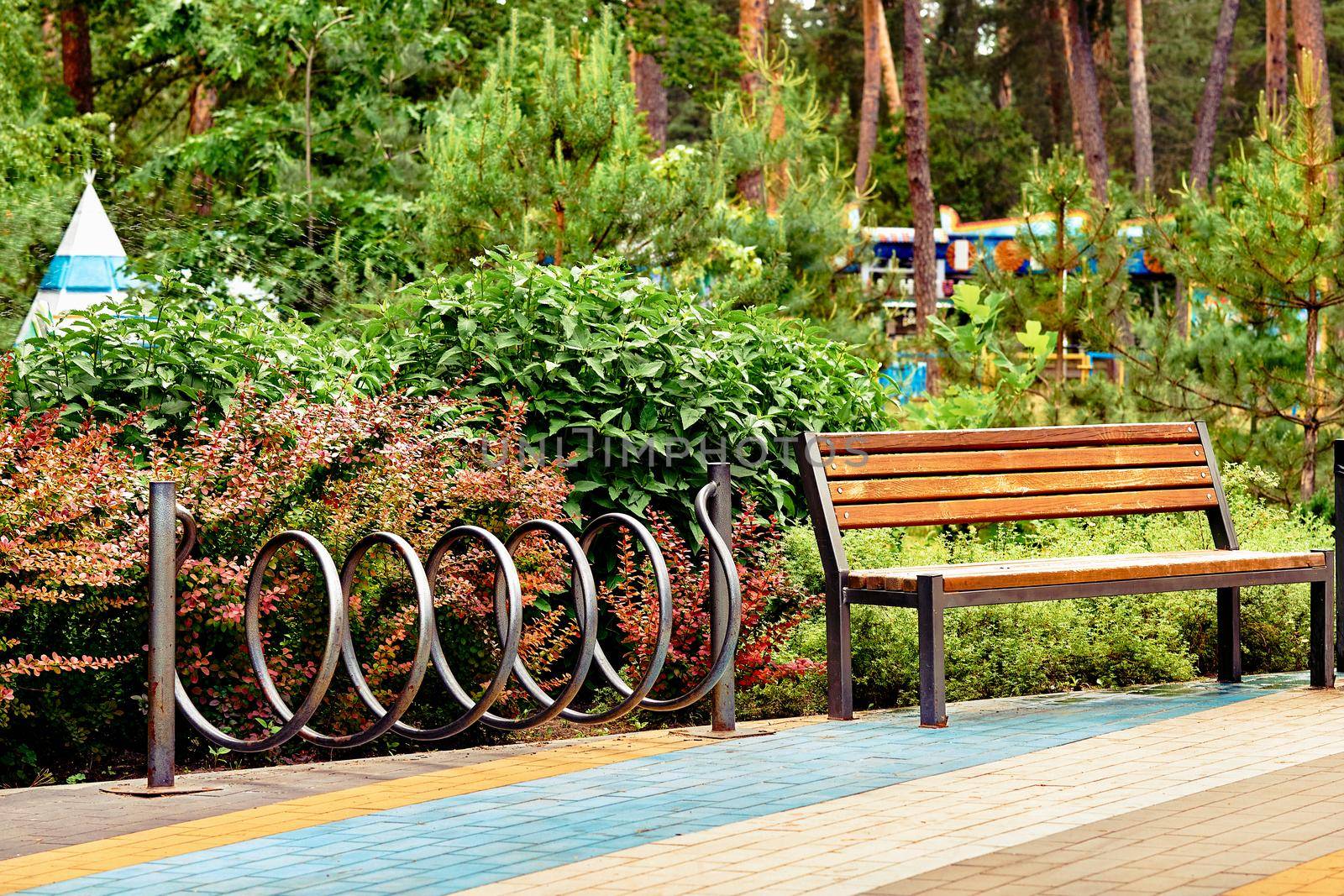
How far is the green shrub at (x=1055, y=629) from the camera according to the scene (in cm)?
745

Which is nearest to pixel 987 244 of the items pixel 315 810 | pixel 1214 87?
pixel 1214 87

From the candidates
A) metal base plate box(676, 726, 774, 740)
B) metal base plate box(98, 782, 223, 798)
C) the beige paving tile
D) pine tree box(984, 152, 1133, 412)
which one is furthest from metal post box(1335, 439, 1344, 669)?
metal base plate box(98, 782, 223, 798)

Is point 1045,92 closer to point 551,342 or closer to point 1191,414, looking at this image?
point 1191,414

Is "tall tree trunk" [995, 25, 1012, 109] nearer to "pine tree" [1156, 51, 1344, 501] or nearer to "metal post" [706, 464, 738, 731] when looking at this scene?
"pine tree" [1156, 51, 1344, 501]

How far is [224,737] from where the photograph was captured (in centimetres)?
573

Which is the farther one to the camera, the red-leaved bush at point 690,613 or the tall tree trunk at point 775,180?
the tall tree trunk at point 775,180

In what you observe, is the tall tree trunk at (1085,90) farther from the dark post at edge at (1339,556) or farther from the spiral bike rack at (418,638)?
the spiral bike rack at (418,638)

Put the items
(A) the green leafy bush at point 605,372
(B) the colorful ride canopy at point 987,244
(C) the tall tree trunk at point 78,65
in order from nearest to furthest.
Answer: (A) the green leafy bush at point 605,372 → (B) the colorful ride canopy at point 987,244 → (C) the tall tree trunk at point 78,65

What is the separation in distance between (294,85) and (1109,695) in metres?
14.2

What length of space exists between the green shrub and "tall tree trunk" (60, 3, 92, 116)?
18724mm

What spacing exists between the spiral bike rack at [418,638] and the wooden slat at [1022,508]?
77 cm

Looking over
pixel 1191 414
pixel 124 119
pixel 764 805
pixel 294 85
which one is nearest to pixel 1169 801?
pixel 764 805

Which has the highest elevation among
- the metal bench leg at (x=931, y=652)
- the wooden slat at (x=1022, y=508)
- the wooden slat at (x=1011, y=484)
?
the wooden slat at (x=1011, y=484)

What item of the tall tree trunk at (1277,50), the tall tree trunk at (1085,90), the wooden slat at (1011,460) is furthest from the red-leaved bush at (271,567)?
the tall tree trunk at (1085,90)
